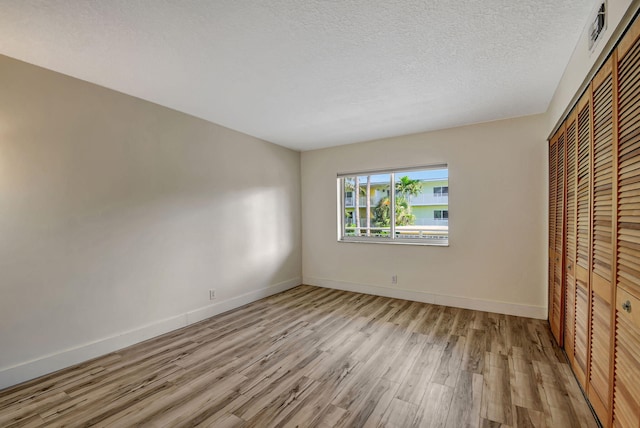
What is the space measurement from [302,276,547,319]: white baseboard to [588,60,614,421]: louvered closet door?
1.79m

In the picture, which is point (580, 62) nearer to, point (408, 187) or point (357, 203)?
point (408, 187)

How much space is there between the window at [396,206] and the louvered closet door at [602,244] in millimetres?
2218

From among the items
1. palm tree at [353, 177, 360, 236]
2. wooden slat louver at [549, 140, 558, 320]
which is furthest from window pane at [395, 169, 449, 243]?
wooden slat louver at [549, 140, 558, 320]

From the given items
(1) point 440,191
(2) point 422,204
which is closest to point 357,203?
(2) point 422,204

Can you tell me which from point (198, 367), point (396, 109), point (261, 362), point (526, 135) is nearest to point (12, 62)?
point (198, 367)

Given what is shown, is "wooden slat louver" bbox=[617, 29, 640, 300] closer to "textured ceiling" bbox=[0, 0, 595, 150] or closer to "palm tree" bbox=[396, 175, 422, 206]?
"textured ceiling" bbox=[0, 0, 595, 150]

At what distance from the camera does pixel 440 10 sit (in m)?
1.62

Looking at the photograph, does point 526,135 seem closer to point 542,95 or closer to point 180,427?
point 542,95

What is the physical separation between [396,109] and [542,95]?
1427 mm

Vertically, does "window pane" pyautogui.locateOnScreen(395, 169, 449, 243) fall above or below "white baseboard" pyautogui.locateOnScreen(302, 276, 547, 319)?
above

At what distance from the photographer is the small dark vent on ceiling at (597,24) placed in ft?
4.80

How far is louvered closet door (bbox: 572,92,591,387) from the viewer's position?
6.03ft

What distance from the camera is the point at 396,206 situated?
4.45m

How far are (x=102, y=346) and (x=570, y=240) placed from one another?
4223 mm
